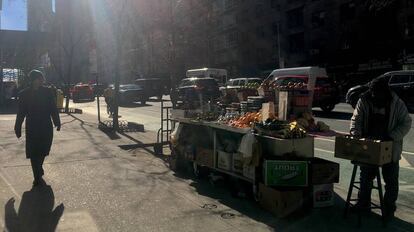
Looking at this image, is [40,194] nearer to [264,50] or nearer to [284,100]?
[284,100]

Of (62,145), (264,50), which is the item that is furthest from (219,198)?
(264,50)

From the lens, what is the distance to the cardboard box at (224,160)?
718 centimetres

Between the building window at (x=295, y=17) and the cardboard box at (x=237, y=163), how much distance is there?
4614 cm

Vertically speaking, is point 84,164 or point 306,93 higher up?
point 306,93

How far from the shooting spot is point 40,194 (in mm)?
6930

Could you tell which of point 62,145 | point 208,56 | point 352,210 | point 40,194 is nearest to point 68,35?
point 62,145

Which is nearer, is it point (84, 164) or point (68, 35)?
point (84, 164)

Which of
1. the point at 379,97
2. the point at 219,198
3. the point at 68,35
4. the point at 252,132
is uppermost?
the point at 68,35

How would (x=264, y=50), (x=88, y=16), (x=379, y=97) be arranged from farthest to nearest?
(x=264, y=50) < (x=88, y=16) < (x=379, y=97)

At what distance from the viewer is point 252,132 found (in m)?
6.60

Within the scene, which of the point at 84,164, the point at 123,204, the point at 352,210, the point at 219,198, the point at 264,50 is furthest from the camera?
the point at 264,50

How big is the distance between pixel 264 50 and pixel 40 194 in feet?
173

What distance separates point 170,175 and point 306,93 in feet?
13.6

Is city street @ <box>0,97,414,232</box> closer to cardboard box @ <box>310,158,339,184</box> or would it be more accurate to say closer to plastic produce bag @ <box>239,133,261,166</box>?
cardboard box @ <box>310,158,339,184</box>
